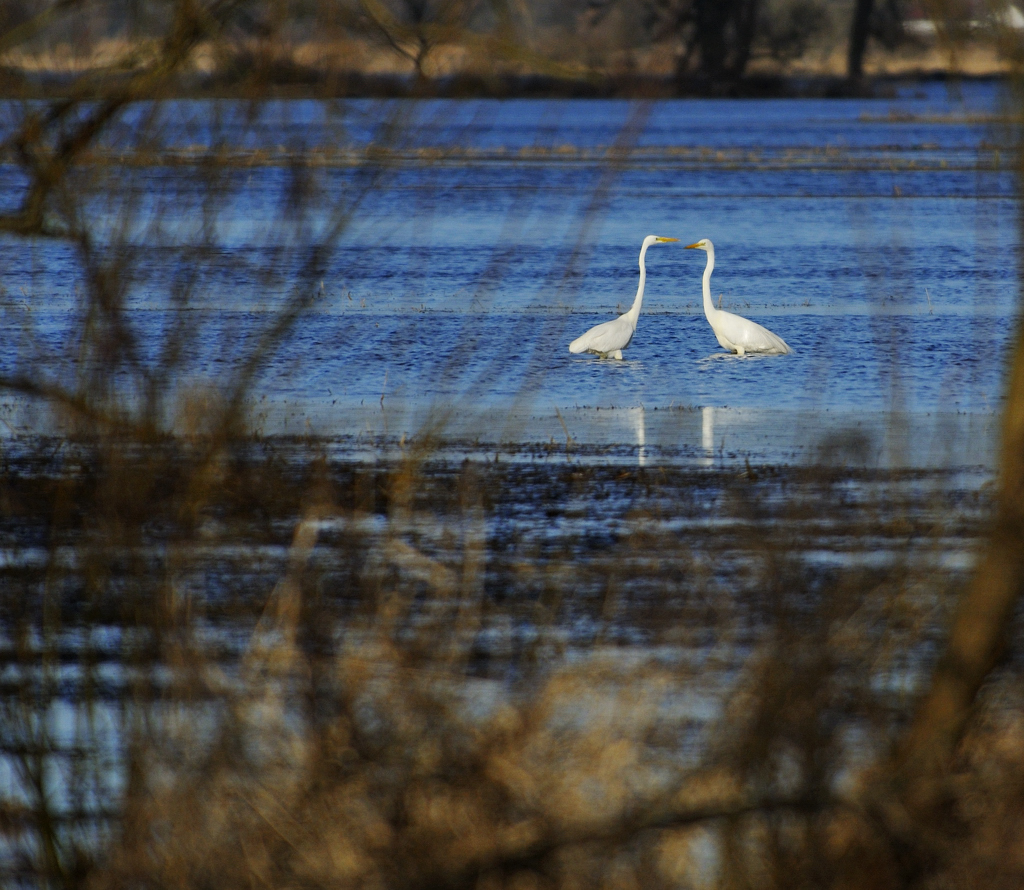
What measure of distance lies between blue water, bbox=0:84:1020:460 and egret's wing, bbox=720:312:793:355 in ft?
0.95

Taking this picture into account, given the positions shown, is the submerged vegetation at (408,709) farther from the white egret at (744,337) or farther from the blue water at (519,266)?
the white egret at (744,337)

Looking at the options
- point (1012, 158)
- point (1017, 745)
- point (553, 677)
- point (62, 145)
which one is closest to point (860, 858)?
point (1017, 745)

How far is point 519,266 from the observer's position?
70.3 feet

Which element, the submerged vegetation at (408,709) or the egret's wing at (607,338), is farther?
the egret's wing at (607,338)

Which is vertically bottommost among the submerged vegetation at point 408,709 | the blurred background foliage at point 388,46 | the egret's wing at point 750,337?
the submerged vegetation at point 408,709

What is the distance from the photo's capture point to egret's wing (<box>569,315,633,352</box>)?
45.9 ft

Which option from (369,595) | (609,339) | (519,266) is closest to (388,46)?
(369,595)

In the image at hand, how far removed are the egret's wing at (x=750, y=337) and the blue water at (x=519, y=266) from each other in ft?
0.95

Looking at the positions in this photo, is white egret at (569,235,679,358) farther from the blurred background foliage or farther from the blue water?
the blurred background foliage

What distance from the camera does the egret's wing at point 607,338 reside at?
45.9 ft

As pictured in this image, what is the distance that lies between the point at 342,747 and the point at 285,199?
150 centimetres

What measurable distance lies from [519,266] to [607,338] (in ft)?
25.0

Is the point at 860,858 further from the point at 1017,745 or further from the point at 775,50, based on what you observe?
the point at 775,50

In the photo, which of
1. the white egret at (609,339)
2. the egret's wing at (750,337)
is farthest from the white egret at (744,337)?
the white egret at (609,339)
